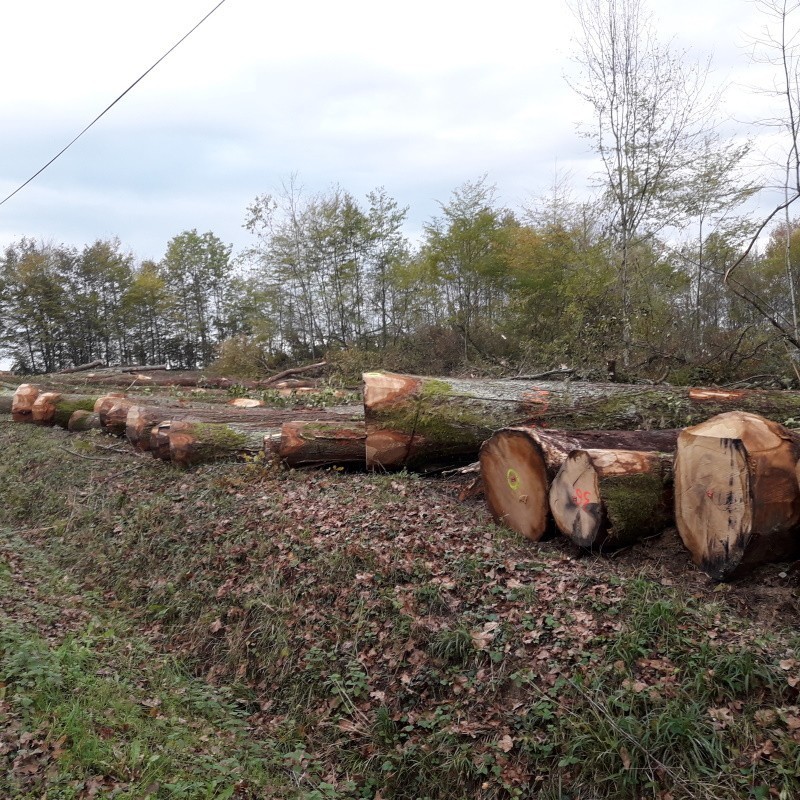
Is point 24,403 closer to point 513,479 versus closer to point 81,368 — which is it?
point 513,479

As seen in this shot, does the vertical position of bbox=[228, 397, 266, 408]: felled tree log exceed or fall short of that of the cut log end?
it exceeds it

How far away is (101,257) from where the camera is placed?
3616 cm

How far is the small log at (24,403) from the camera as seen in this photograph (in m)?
13.0

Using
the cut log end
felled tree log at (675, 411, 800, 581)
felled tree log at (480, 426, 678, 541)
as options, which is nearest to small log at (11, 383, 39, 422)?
the cut log end

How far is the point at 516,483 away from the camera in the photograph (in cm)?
517

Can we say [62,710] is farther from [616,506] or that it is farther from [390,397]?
[390,397]

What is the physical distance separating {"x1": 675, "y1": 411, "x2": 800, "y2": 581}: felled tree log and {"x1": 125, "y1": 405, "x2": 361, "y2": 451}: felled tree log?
4.46m

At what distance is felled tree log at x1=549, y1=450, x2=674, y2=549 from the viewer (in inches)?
173

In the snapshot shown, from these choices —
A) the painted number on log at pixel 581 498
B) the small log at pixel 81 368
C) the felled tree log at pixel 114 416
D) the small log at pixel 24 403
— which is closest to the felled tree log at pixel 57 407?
the small log at pixel 24 403

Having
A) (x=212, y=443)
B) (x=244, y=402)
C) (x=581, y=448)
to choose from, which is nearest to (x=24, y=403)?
(x=244, y=402)

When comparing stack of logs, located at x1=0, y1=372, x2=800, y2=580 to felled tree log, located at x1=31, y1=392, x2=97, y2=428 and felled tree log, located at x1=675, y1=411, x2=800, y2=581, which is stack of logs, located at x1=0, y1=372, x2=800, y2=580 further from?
A: felled tree log, located at x1=31, y1=392, x2=97, y2=428

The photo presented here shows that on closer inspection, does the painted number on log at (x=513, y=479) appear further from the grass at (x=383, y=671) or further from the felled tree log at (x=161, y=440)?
the felled tree log at (x=161, y=440)

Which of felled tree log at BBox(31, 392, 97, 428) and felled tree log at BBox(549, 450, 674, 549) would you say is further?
felled tree log at BBox(31, 392, 97, 428)

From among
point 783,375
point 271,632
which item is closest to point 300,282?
point 783,375
